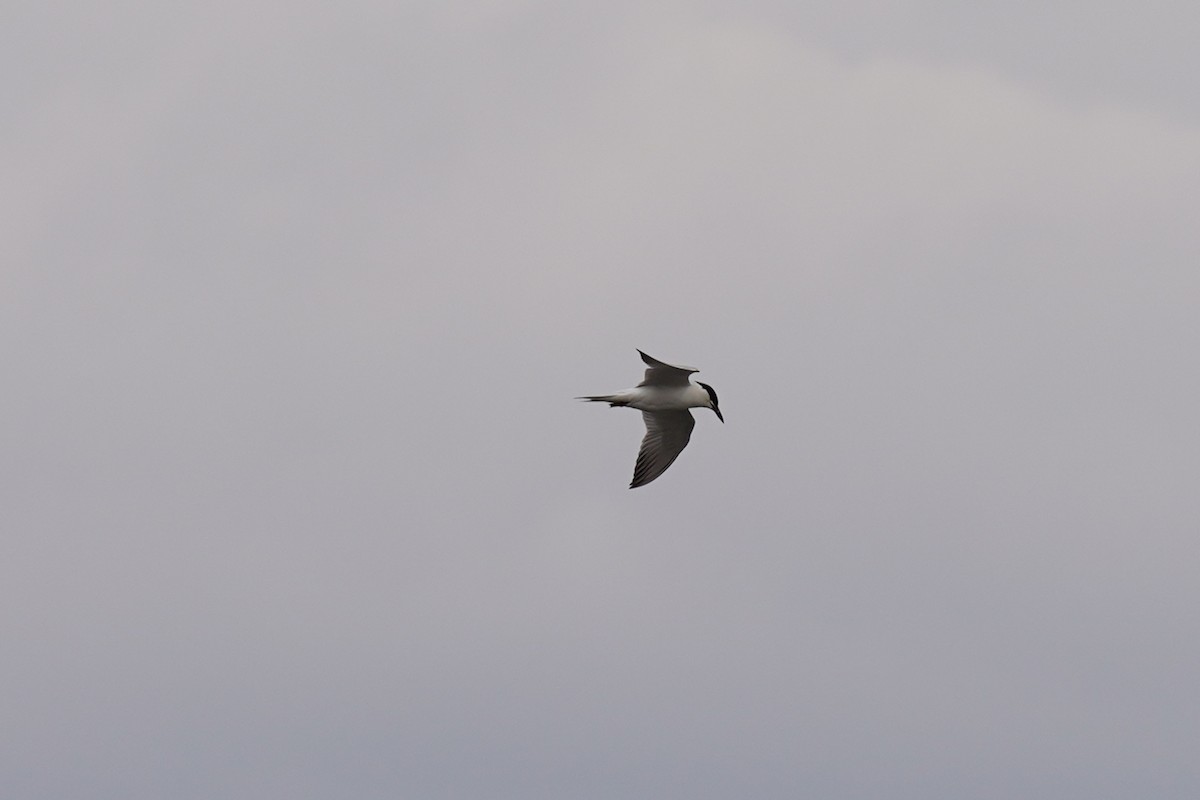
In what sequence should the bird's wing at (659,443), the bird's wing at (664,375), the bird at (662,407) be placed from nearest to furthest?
the bird's wing at (664,375) → the bird at (662,407) → the bird's wing at (659,443)

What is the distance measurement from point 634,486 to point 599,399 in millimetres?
1774

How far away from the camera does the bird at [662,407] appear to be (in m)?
30.8

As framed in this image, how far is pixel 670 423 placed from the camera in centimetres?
3200

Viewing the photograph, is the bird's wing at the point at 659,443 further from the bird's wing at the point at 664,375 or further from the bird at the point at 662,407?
the bird's wing at the point at 664,375

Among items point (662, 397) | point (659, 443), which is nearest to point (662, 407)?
point (662, 397)

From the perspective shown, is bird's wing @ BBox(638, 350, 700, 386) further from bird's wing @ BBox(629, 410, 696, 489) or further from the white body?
bird's wing @ BBox(629, 410, 696, 489)

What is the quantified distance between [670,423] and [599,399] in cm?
176

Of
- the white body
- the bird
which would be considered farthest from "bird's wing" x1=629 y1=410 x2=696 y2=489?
the white body

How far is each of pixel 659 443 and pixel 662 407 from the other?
1096 millimetres

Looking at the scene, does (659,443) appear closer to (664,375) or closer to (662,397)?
(662,397)

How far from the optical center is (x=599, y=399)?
101ft

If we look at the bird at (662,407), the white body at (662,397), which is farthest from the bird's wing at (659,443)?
the white body at (662,397)

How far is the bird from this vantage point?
3076 centimetres

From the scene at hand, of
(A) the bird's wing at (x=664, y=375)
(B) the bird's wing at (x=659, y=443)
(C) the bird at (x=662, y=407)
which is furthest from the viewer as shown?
(B) the bird's wing at (x=659, y=443)
